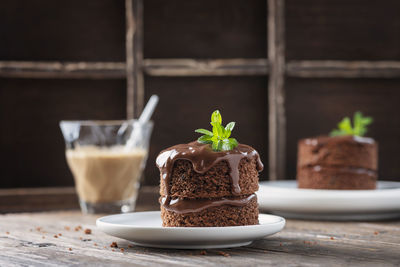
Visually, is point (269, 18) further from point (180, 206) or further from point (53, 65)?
point (180, 206)

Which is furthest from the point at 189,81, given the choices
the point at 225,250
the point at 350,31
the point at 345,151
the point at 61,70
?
the point at 225,250

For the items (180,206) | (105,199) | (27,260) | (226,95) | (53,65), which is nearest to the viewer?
(27,260)

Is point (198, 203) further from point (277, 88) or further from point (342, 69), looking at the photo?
point (342, 69)

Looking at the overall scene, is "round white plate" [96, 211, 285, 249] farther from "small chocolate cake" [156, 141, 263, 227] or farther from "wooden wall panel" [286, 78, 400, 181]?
"wooden wall panel" [286, 78, 400, 181]

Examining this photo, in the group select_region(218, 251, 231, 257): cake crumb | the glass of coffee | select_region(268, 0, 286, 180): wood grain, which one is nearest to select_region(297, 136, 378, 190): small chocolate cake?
select_region(268, 0, 286, 180): wood grain

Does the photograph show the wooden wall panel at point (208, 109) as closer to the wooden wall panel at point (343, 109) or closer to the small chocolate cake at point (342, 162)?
the wooden wall panel at point (343, 109)

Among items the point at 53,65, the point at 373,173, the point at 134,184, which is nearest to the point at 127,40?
the point at 53,65

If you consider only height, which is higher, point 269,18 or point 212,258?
point 269,18
